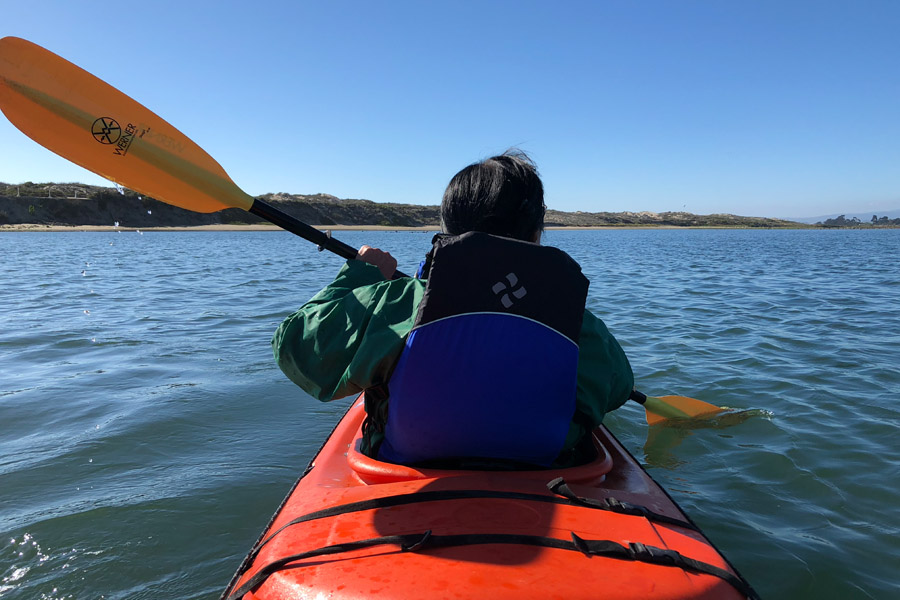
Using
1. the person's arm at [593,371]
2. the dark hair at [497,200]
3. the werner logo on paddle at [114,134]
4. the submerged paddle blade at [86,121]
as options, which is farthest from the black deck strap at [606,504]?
the werner logo on paddle at [114,134]

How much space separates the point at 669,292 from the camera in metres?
12.0

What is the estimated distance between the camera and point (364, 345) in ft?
5.37

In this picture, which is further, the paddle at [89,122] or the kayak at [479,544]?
→ the paddle at [89,122]

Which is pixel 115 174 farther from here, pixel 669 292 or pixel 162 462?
pixel 669 292

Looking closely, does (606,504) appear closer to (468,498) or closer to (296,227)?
(468,498)

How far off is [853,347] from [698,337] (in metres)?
1.71

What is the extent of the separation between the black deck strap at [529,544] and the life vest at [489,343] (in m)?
0.32

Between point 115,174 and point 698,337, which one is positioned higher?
point 115,174

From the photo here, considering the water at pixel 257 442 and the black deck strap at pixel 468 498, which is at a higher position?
the black deck strap at pixel 468 498

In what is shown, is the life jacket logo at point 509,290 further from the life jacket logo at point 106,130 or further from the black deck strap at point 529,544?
the life jacket logo at point 106,130

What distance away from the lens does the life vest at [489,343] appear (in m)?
1.58

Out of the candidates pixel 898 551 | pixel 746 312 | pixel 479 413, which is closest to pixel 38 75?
pixel 479 413

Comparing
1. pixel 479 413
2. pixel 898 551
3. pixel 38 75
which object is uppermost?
pixel 38 75

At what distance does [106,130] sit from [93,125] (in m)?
0.07
